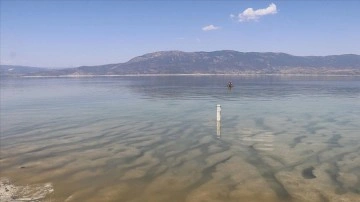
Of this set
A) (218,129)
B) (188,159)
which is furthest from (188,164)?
(218,129)

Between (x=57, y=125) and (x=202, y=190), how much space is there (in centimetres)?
2094

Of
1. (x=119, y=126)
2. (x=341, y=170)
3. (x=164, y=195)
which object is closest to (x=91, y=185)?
(x=164, y=195)

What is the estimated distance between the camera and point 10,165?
59.5ft

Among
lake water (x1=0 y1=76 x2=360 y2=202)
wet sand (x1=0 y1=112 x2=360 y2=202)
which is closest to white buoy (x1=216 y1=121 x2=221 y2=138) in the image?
lake water (x1=0 y1=76 x2=360 y2=202)

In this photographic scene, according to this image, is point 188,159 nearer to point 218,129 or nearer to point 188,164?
point 188,164

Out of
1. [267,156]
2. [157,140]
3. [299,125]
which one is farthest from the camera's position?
[299,125]

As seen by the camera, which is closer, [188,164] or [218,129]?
[188,164]

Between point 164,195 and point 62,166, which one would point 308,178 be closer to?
point 164,195

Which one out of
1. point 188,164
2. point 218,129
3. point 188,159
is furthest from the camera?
point 218,129

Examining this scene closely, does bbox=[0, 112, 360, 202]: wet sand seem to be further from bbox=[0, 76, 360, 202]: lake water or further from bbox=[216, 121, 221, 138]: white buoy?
bbox=[216, 121, 221, 138]: white buoy

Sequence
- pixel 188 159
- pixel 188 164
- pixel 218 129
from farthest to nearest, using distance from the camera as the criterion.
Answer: pixel 218 129 → pixel 188 159 → pixel 188 164

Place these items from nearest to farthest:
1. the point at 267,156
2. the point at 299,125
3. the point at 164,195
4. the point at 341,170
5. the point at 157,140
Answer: the point at 164,195, the point at 341,170, the point at 267,156, the point at 157,140, the point at 299,125

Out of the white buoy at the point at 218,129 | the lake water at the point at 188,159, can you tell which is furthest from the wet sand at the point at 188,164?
the white buoy at the point at 218,129

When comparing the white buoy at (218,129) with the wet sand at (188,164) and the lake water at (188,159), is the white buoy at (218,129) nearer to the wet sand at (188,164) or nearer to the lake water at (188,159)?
the lake water at (188,159)
